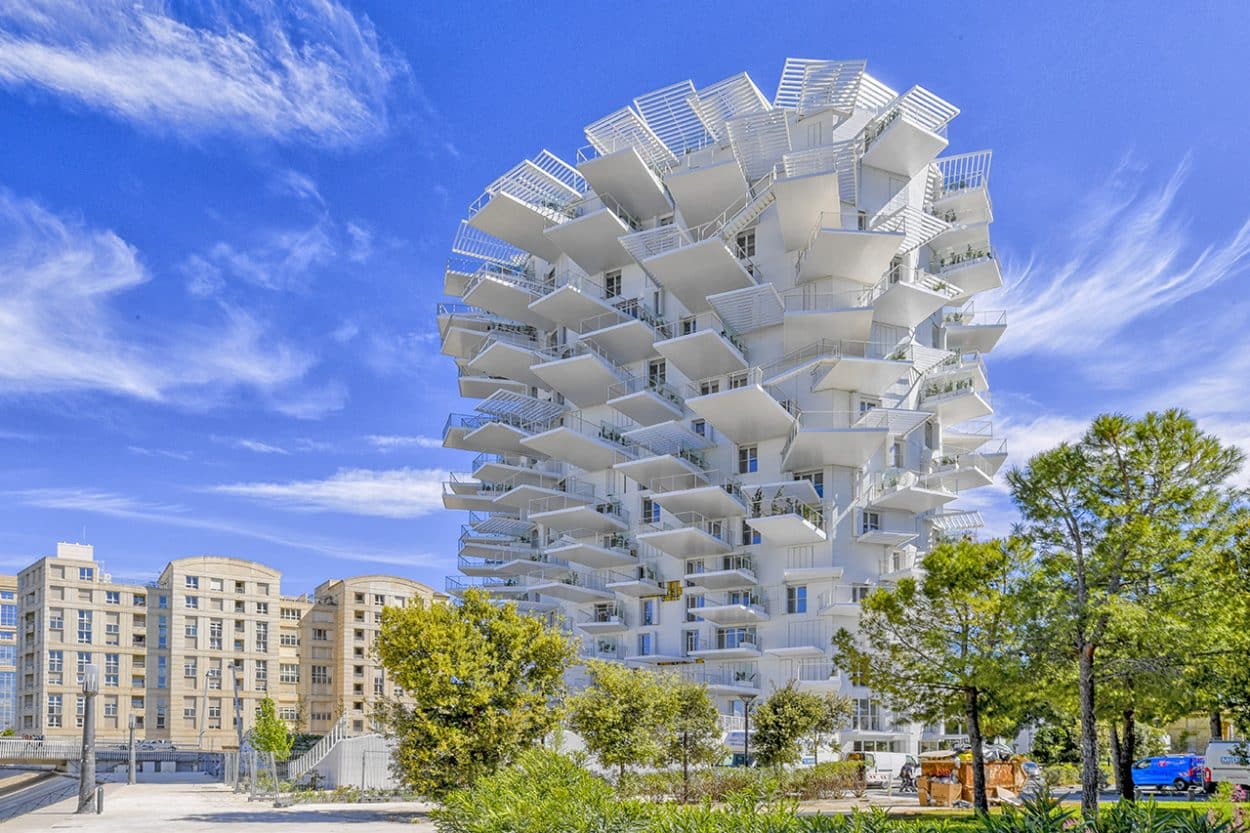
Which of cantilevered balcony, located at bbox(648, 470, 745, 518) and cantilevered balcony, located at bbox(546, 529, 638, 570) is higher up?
cantilevered balcony, located at bbox(648, 470, 745, 518)

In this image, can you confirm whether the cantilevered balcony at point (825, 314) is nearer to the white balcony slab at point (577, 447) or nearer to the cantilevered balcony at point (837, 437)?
the cantilevered balcony at point (837, 437)

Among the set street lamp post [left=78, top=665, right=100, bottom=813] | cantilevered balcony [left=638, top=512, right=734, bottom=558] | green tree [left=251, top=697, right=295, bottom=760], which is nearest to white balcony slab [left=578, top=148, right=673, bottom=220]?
cantilevered balcony [left=638, top=512, right=734, bottom=558]

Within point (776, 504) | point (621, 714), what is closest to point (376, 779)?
point (621, 714)

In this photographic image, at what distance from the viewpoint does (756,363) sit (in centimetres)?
5862

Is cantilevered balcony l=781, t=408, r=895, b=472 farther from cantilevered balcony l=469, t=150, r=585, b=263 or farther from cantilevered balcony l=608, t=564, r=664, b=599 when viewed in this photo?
cantilevered balcony l=469, t=150, r=585, b=263

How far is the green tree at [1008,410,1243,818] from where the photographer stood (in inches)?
867

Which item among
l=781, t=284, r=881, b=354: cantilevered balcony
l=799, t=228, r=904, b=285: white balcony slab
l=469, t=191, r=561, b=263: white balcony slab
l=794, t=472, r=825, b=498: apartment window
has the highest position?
l=469, t=191, r=561, b=263: white balcony slab

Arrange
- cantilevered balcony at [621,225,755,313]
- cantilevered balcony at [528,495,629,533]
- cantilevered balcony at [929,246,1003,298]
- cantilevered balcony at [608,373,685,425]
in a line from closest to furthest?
cantilevered balcony at [621,225,755,313] < cantilevered balcony at [608,373,685,425] < cantilevered balcony at [929,246,1003,298] < cantilevered balcony at [528,495,629,533]

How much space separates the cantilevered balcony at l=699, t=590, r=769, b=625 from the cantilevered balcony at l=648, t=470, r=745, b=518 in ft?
13.8

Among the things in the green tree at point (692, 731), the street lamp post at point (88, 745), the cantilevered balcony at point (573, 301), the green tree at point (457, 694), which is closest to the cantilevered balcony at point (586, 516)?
the cantilevered balcony at point (573, 301)

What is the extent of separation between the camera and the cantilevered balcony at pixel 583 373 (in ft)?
203

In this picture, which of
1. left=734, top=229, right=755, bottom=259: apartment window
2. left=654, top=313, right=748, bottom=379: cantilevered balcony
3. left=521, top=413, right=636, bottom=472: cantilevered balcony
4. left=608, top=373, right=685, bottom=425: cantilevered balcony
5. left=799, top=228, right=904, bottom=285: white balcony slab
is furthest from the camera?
left=521, top=413, right=636, bottom=472: cantilevered balcony

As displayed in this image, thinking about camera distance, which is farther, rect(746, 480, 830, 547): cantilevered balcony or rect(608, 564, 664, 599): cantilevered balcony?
rect(608, 564, 664, 599): cantilevered balcony

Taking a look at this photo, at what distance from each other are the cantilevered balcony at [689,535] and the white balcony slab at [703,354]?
7.68 meters
